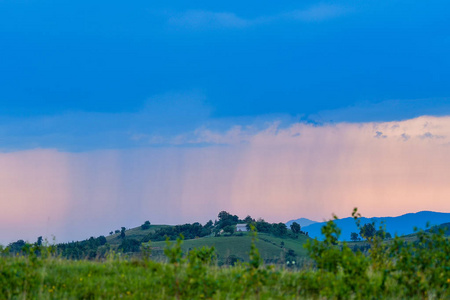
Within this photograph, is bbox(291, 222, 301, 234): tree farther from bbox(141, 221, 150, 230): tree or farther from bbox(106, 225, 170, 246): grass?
bbox(141, 221, 150, 230): tree

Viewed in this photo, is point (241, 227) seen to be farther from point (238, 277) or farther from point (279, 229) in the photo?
point (238, 277)

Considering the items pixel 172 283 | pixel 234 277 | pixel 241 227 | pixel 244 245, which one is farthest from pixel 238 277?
pixel 241 227

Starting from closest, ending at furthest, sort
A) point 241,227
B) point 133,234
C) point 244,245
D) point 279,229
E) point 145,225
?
point 244,245
point 241,227
point 279,229
point 133,234
point 145,225

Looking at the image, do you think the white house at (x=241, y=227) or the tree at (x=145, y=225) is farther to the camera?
the tree at (x=145, y=225)

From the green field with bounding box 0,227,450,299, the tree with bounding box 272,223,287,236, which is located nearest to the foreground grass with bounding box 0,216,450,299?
the green field with bounding box 0,227,450,299

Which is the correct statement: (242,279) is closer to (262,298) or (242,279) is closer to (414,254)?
(262,298)

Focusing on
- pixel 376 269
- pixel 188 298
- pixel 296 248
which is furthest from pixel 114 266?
pixel 296 248

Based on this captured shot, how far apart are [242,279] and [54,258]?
6078 millimetres

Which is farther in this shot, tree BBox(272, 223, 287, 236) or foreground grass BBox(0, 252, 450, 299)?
tree BBox(272, 223, 287, 236)

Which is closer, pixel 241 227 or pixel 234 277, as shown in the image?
pixel 234 277

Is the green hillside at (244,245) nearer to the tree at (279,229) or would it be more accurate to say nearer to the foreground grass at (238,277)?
the tree at (279,229)

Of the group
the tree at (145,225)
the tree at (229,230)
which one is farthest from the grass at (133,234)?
the tree at (229,230)

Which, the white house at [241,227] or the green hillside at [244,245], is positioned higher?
the white house at [241,227]

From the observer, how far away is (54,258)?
1419 cm
